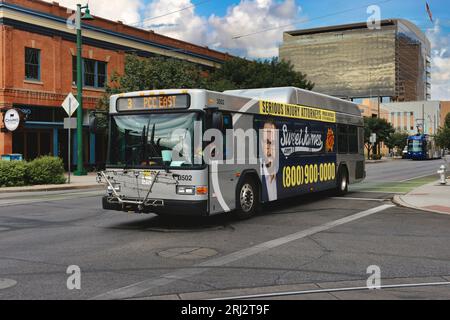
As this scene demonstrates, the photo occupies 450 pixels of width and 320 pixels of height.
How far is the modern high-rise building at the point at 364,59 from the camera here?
148250mm

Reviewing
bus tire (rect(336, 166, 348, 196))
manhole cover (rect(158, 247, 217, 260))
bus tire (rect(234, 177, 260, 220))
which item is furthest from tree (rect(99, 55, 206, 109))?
manhole cover (rect(158, 247, 217, 260))

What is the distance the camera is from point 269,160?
12242mm

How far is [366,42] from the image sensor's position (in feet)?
506

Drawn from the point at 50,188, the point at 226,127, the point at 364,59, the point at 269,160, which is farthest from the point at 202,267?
the point at 364,59

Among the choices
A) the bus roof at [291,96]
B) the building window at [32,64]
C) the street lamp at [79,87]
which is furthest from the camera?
the building window at [32,64]

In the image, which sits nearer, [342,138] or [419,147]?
[342,138]

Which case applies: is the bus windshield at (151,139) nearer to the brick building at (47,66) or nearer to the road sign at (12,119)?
the road sign at (12,119)

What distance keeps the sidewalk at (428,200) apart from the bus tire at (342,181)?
180 centimetres

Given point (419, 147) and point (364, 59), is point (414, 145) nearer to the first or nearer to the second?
point (419, 147)

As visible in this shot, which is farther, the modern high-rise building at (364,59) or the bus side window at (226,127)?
the modern high-rise building at (364,59)

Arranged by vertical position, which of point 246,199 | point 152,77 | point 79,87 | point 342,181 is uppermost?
point 152,77

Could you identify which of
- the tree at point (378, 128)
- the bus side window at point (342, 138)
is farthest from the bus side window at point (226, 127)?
the tree at point (378, 128)

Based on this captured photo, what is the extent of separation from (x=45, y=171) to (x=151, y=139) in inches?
517
